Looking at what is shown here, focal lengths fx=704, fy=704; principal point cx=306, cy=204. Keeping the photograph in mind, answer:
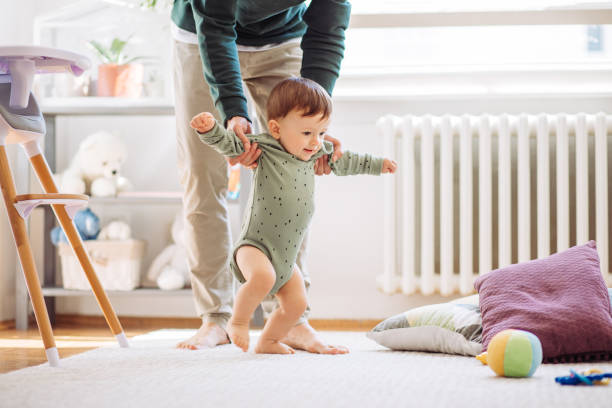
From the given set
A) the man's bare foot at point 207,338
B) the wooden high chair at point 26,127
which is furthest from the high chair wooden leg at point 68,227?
the man's bare foot at point 207,338

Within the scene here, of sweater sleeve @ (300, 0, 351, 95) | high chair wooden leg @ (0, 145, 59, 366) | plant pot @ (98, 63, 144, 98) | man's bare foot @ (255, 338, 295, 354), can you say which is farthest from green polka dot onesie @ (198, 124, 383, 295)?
plant pot @ (98, 63, 144, 98)

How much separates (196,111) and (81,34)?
1.00 metres

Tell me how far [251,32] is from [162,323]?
48.4 inches

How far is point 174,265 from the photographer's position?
2262mm

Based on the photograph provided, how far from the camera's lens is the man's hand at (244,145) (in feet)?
4.14

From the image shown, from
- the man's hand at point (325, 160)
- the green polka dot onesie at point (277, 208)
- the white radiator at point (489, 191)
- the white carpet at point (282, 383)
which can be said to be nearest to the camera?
the white carpet at point (282, 383)

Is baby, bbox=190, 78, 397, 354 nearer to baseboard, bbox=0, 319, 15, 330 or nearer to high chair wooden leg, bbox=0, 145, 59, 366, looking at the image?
high chair wooden leg, bbox=0, 145, 59, 366

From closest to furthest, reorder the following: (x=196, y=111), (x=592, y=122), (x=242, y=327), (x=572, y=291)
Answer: (x=242, y=327) → (x=572, y=291) → (x=196, y=111) → (x=592, y=122)

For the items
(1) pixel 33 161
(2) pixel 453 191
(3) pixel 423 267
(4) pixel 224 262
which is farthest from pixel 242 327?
(2) pixel 453 191

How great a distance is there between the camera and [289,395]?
90cm

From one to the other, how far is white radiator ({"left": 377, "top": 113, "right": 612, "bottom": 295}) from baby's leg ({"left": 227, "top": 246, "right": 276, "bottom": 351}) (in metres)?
1.00

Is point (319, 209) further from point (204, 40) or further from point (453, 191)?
point (204, 40)

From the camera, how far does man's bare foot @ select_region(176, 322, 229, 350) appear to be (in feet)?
4.80

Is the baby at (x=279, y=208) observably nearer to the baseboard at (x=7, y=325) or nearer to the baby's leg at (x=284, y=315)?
the baby's leg at (x=284, y=315)
